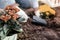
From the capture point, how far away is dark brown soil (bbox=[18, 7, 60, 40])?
137 cm

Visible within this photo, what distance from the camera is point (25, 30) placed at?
4.79 ft

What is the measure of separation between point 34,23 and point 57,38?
32 centimetres

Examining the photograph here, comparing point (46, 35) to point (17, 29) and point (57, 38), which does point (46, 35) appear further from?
point (17, 29)

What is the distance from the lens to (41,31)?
1.48 metres

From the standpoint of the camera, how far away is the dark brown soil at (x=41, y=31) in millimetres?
1370

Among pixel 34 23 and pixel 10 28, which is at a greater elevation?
pixel 10 28

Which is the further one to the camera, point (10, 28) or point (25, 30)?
point (25, 30)

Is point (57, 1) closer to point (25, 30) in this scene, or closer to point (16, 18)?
point (25, 30)

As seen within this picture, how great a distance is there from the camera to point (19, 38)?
1.32m

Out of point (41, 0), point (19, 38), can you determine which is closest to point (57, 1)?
point (41, 0)

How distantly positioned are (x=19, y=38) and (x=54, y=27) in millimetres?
420

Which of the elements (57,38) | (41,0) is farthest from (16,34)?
(41,0)

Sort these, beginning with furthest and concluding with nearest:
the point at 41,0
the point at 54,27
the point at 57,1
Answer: the point at 57,1 → the point at 41,0 → the point at 54,27

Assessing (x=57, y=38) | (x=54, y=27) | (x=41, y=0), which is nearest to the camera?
(x=57, y=38)
